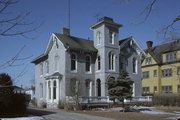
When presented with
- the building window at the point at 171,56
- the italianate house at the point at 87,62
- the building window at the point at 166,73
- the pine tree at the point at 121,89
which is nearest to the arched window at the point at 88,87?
the italianate house at the point at 87,62

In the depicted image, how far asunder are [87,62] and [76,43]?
9.89 feet

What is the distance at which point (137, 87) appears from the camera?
35.8 m

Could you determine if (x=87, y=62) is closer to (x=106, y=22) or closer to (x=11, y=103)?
(x=106, y=22)

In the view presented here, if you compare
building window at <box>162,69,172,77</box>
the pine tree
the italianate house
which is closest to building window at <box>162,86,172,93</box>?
building window at <box>162,69,172,77</box>

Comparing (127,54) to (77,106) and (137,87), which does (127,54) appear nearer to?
(137,87)

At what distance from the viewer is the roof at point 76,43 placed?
101 feet

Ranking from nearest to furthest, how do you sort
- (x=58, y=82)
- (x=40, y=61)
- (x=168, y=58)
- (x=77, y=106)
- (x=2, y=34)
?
(x=2, y=34) → (x=77, y=106) → (x=58, y=82) → (x=40, y=61) → (x=168, y=58)

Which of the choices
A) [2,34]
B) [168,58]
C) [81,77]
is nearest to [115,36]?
[81,77]

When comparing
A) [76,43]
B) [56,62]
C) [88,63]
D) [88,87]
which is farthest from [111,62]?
[56,62]

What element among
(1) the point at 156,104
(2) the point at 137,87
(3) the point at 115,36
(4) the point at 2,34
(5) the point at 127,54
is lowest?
(1) the point at 156,104

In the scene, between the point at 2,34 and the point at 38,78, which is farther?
the point at 38,78

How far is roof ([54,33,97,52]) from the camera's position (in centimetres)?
3094

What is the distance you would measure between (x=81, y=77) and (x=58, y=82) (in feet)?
10.1

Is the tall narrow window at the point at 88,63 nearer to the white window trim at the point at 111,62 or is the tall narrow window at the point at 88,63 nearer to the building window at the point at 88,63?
the building window at the point at 88,63
